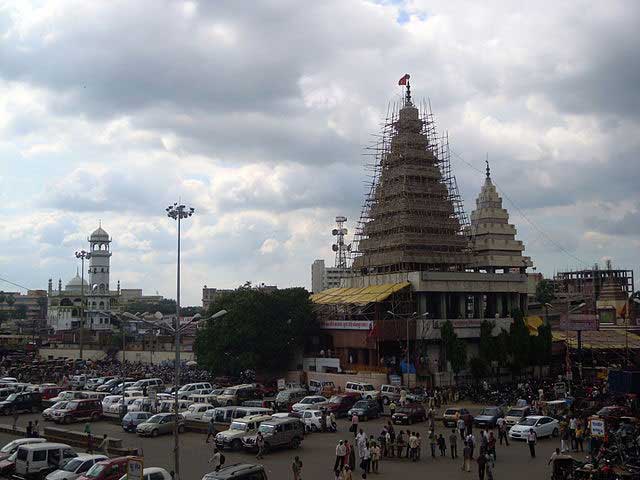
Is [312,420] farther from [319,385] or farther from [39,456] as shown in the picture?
[319,385]

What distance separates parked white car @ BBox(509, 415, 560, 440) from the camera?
33031 millimetres

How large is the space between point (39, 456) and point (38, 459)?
0.12m

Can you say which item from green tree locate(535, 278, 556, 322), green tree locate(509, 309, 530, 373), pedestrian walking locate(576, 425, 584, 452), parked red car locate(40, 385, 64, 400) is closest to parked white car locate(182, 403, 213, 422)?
parked red car locate(40, 385, 64, 400)

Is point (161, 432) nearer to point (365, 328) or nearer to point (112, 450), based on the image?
point (112, 450)

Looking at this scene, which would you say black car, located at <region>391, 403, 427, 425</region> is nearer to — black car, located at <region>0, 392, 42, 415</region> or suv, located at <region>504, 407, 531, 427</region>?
suv, located at <region>504, 407, 531, 427</region>

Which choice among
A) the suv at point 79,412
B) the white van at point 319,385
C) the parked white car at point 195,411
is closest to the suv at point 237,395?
the parked white car at point 195,411

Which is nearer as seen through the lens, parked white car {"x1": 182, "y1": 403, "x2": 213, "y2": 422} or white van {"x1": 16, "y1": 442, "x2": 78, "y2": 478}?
white van {"x1": 16, "y1": 442, "x2": 78, "y2": 478}

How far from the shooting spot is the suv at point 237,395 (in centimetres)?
4581

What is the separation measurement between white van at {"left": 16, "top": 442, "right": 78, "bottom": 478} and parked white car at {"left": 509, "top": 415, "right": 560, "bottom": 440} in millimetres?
21117

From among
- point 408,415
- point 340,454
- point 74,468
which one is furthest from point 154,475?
point 408,415

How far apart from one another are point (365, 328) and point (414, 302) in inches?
266

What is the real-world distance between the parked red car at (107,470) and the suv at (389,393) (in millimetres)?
27579

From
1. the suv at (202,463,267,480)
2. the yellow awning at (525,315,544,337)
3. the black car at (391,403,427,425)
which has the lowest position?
the black car at (391,403,427,425)

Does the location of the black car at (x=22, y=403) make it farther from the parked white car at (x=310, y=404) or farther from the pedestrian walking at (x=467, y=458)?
the pedestrian walking at (x=467, y=458)
